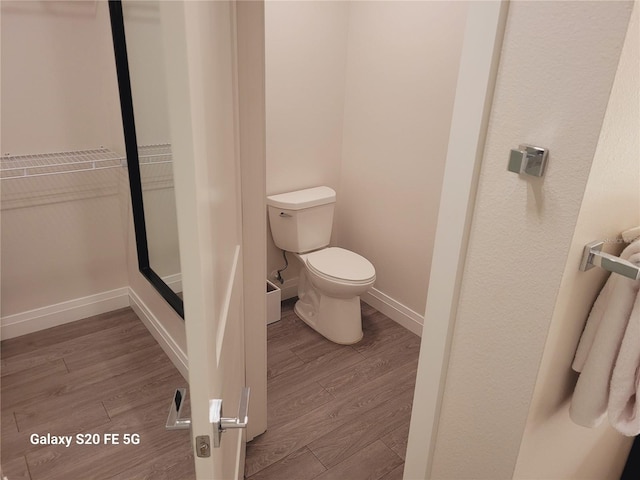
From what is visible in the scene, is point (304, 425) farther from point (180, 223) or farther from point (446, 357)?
point (180, 223)

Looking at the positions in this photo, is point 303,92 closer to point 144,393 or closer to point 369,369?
point 369,369

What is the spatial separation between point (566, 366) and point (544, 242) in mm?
364

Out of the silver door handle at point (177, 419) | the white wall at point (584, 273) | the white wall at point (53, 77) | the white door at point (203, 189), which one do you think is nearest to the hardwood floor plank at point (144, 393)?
the white door at point (203, 189)

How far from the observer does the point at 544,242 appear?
942 mm

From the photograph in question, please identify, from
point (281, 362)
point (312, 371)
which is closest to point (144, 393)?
point (281, 362)

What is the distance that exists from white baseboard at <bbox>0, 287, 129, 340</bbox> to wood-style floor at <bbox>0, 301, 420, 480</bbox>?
1.7 inches

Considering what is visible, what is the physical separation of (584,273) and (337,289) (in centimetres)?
163

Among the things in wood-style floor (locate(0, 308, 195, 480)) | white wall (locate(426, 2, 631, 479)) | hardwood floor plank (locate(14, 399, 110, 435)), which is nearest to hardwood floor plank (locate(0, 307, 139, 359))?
wood-style floor (locate(0, 308, 195, 480))

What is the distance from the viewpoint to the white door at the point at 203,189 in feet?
1.93

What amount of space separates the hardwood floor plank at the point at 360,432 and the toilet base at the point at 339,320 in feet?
1.61

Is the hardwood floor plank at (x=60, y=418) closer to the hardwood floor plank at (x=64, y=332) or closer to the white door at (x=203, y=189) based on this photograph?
the hardwood floor plank at (x=64, y=332)

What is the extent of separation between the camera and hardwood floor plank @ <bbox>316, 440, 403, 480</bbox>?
1.88m

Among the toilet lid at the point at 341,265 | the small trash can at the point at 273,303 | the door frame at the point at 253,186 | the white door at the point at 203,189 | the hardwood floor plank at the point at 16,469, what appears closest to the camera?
the white door at the point at 203,189

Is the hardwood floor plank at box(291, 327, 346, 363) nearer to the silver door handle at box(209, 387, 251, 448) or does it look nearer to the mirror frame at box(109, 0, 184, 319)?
the mirror frame at box(109, 0, 184, 319)
